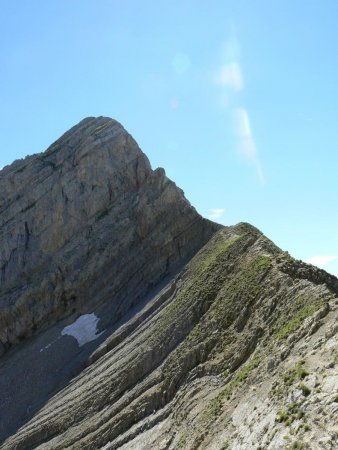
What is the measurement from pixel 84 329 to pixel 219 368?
106 ft

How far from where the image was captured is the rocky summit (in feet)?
71.2

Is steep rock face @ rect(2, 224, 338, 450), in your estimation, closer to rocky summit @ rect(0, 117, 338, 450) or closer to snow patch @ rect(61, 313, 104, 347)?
rocky summit @ rect(0, 117, 338, 450)

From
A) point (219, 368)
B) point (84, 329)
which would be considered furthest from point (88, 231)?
point (219, 368)

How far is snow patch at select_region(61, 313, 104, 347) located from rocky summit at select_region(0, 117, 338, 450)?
0.19 metres

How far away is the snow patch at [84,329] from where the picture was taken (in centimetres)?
5588

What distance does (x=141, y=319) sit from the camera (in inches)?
1909

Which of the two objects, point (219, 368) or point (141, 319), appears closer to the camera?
point (219, 368)

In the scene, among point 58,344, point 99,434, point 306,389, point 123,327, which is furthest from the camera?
point 58,344

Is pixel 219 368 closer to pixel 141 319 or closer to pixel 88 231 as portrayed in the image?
pixel 141 319

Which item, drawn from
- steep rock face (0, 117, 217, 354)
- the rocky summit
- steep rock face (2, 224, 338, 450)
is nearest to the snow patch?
the rocky summit

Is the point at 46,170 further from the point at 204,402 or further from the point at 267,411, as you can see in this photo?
the point at 267,411

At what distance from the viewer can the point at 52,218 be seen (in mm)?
73062

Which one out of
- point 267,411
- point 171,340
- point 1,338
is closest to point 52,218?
point 1,338

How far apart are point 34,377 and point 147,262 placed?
18.0m
